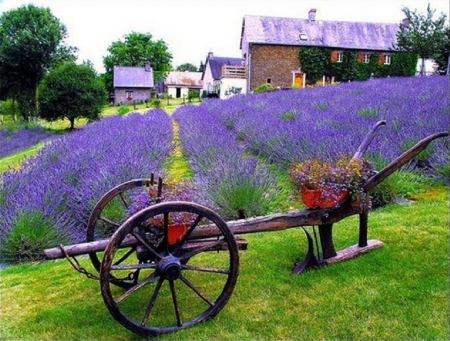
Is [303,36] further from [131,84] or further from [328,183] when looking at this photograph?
[328,183]

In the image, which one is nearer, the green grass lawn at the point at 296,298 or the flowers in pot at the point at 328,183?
the green grass lawn at the point at 296,298

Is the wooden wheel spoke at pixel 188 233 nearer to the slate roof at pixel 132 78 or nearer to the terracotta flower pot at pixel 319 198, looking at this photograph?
the terracotta flower pot at pixel 319 198

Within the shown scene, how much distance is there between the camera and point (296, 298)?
273 cm

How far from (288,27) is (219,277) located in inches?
1239

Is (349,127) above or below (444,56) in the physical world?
below

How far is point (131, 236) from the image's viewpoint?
2.45 meters

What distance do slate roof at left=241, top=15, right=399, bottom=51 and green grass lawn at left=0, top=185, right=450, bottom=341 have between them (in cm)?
2870

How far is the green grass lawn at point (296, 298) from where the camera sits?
7.94ft

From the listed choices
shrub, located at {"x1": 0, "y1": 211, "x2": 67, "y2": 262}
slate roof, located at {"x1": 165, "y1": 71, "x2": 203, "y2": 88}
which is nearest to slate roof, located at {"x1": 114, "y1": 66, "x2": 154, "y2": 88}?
slate roof, located at {"x1": 165, "y1": 71, "x2": 203, "y2": 88}

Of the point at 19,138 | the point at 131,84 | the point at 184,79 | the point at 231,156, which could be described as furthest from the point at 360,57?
the point at 184,79

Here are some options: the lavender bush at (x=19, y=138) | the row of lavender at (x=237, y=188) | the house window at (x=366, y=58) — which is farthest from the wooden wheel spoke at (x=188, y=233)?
the house window at (x=366, y=58)

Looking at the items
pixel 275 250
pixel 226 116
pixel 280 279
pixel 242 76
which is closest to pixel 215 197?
pixel 275 250

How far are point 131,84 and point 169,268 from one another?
47.5 metres

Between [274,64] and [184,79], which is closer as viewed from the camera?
[274,64]
